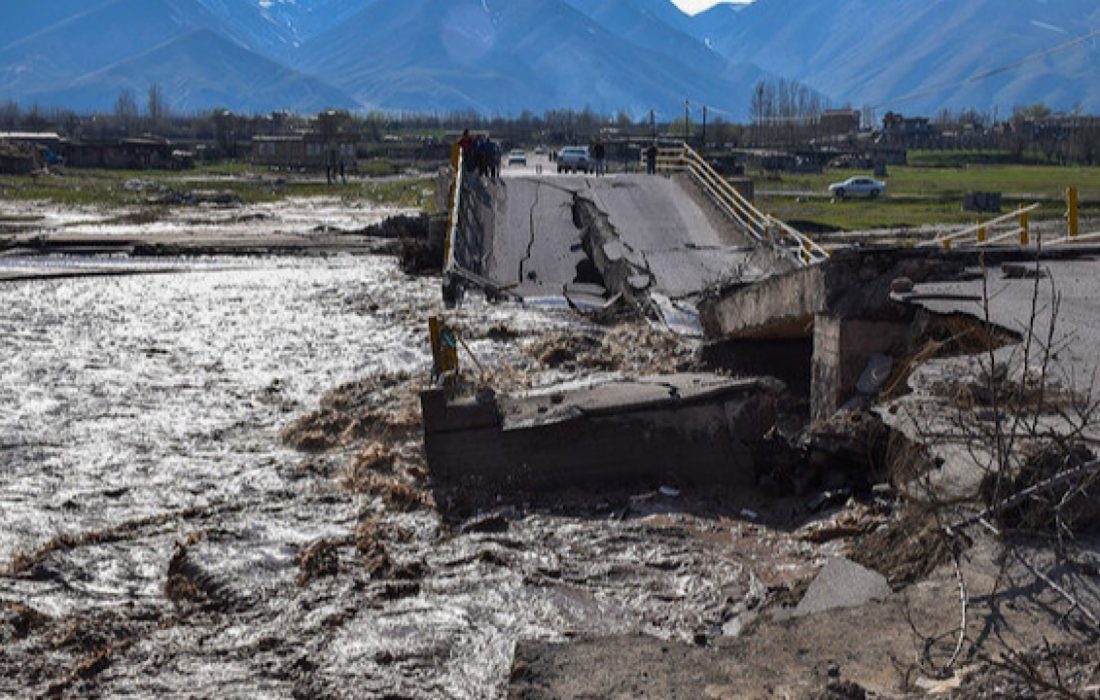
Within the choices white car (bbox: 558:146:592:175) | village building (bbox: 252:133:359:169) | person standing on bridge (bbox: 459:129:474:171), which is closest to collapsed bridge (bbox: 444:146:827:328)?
person standing on bridge (bbox: 459:129:474:171)

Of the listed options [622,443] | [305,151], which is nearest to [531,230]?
[622,443]

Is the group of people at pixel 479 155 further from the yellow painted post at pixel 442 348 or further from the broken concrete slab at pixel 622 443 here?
the broken concrete slab at pixel 622 443

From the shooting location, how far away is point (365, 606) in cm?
951

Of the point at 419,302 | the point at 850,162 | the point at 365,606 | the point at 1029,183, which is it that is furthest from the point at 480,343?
the point at 850,162

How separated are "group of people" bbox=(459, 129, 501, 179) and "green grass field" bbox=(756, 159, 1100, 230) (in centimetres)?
2018

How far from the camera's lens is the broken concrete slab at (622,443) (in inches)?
462

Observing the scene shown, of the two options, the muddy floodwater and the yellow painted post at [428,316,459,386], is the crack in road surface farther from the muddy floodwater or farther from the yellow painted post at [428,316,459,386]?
the yellow painted post at [428,316,459,386]

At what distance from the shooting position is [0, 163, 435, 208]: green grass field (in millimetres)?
65500

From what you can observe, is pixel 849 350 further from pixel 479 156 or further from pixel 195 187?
pixel 195 187

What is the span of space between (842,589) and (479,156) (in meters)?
28.3

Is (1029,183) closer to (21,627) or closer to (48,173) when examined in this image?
(48,173)

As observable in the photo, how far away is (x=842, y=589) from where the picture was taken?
7.84 metres

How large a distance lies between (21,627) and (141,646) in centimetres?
102

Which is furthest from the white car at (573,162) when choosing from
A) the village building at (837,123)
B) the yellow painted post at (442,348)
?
the village building at (837,123)
